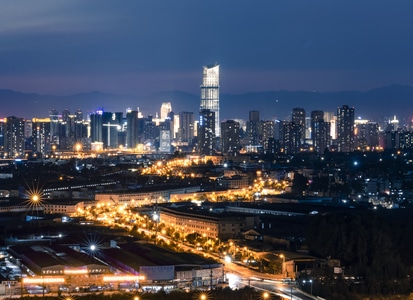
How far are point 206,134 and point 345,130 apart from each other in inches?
228

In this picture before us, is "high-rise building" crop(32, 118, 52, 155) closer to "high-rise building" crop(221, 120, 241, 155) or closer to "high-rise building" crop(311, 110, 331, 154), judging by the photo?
"high-rise building" crop(221, 120, 241, 155)

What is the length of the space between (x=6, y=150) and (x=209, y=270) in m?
30.2

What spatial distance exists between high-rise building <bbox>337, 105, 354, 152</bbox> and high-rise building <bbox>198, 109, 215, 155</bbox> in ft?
16.6

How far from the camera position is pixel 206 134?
37.2m

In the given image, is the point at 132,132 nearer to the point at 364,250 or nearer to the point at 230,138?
the point at 230,138

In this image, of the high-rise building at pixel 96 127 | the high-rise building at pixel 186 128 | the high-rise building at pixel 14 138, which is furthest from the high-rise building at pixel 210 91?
the high-rise building at pixel 14 138

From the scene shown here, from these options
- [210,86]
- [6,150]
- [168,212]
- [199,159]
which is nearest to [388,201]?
[168,212]

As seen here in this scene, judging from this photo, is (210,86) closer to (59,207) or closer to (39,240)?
(59,207)

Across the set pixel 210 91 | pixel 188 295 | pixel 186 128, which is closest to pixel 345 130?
pixel 210 91

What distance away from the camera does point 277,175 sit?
25.3 metres

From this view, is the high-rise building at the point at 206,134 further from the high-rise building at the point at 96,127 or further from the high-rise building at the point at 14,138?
the high-rise building at the point at 96,127

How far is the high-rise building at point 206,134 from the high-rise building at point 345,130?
506 cm

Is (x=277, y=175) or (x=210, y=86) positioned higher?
(x=210, y=86)

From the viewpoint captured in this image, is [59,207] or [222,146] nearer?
[59,207]
